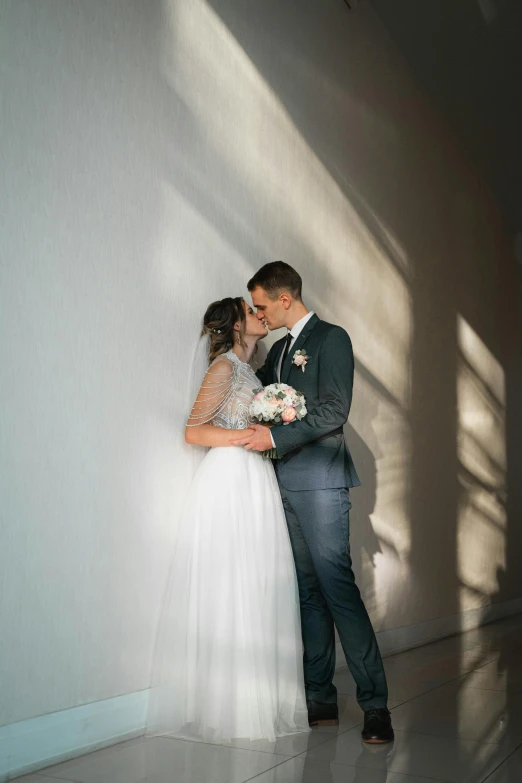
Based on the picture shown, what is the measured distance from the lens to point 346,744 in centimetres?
265

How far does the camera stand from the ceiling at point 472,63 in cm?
485

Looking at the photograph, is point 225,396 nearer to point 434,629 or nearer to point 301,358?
point 301,358

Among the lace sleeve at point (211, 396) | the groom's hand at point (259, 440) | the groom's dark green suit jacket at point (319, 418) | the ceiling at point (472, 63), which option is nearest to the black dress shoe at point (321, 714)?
the groom's dark green suit jacket at point (319, 418)

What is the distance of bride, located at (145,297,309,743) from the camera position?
261 cm

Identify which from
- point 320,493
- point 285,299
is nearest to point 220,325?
point 285,299

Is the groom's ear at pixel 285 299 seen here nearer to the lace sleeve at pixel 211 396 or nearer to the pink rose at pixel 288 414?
the lace sleeve at pixel 211 396

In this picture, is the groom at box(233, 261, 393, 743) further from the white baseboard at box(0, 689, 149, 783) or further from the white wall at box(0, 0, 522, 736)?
the white baseboard at box(0, 689, 149, 783)

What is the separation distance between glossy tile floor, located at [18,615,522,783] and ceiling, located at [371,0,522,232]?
12.5 feet

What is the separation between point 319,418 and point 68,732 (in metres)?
1.27

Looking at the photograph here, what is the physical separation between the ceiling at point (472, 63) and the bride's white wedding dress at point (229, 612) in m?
3.15

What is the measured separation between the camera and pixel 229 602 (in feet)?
8.76

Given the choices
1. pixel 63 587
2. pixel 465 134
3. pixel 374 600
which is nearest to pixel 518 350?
pixel 465 134

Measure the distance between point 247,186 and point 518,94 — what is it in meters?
3.27

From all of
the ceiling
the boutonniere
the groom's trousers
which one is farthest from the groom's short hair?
the ceiling
